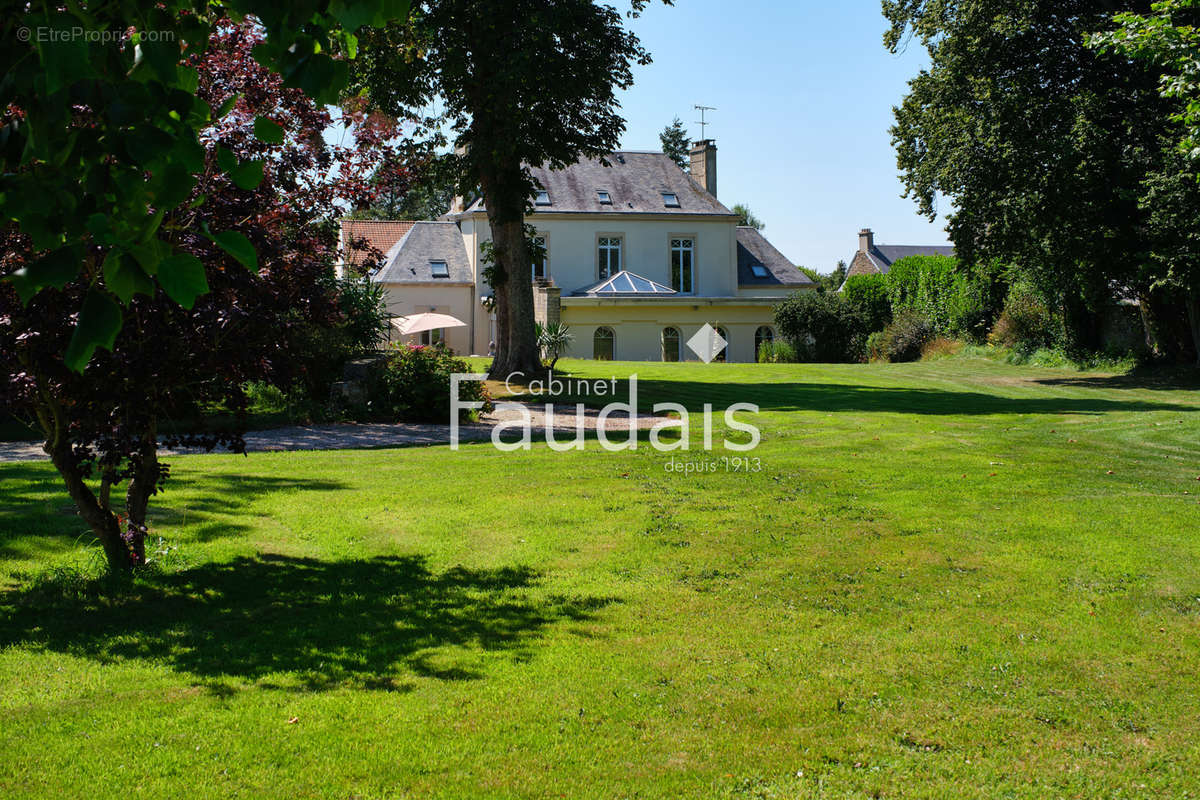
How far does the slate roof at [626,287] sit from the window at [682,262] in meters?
2.18

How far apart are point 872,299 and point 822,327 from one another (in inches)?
209

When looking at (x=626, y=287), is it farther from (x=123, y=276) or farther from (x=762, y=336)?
(x=123, y=276)

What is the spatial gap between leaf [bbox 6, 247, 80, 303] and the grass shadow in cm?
281

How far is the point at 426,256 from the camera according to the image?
45.2 metres

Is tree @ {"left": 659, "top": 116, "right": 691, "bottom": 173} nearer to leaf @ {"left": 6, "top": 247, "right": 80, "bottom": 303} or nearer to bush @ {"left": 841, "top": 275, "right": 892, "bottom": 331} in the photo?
bush @ {"left": 841, "top": 275, "right": 892, "bottom": 331}

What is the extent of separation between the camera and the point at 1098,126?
22.7m

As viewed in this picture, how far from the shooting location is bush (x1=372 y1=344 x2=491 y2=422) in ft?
51.2

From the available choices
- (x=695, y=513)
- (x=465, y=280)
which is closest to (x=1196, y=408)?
(x=695, y=513)

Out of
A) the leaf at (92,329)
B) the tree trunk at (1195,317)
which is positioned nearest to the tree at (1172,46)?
the leaf at (92,329)

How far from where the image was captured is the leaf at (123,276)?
8.27 feet

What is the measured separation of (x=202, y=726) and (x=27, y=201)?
262 cm

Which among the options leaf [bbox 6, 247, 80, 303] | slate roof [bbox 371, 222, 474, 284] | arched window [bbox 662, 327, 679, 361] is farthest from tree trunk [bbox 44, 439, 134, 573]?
slate roof [bbox 371, 222, 474, 284]

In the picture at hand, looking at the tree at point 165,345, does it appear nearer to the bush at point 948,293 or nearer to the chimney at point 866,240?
the bush at point 948,293

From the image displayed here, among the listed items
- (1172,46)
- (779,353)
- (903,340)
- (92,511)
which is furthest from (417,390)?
(903,340)
